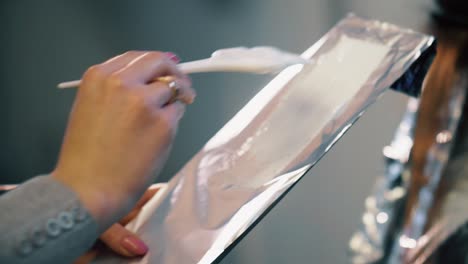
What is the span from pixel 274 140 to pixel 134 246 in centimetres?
15

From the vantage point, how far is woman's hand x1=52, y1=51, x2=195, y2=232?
0.33m

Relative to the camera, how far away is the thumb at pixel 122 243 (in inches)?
15.1

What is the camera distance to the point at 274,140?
1.45ft

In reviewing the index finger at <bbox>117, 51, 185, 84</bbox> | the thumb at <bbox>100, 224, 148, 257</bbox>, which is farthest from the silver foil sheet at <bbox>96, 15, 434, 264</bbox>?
the index finger at <bbox>117, 51, 185, 84</bbox>

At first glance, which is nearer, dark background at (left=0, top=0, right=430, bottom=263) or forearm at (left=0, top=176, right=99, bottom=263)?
forearm at (left=0, top=176, right=99, bottom=263)

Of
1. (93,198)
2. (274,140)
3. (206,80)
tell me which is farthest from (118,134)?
(206,80)

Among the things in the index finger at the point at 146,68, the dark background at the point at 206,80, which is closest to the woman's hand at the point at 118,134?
the index finger at the point at 146,68

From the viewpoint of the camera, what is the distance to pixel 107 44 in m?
0.65

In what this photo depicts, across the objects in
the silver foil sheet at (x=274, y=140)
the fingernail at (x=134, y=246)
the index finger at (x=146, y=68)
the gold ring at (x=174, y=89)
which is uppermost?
the index finger at (x=146, y=68)

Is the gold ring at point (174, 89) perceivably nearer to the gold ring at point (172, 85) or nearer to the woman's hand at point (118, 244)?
the gold ring at point (172, 85)

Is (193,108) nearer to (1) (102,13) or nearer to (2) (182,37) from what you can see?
(2) (182,37)

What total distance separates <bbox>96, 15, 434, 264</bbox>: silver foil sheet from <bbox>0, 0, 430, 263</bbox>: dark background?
0.10 ft

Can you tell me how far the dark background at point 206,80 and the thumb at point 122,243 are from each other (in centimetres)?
7

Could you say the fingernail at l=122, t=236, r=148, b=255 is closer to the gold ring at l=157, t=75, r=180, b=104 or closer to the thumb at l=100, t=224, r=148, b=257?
the thumb at l=100, t=224, r=148, b=257
